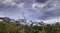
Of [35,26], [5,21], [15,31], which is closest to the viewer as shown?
[15,31]

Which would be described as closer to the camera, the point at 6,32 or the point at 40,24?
the point at 6,32

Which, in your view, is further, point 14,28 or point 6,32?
point 14,28

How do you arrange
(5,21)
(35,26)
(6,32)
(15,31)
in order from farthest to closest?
(35,26), (5,21), (15,31), (6,32)

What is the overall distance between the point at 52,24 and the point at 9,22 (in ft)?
71.8

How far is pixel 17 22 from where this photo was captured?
202 feet

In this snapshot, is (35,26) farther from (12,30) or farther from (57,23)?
(12,30)

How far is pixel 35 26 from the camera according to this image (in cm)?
6475

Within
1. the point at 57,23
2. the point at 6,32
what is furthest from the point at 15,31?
the point at 57,23

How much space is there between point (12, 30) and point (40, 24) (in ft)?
48.8

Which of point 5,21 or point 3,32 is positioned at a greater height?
point 5,21

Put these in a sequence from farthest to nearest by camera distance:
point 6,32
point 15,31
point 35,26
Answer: point 35,26
point 15,31
point 6,32

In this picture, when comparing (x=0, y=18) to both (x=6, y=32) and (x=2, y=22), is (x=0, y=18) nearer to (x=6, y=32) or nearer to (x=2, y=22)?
(x=2, y=22)

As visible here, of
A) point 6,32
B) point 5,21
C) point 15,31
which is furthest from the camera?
point 5,21

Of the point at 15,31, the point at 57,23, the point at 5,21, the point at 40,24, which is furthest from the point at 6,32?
the point at 57,23
